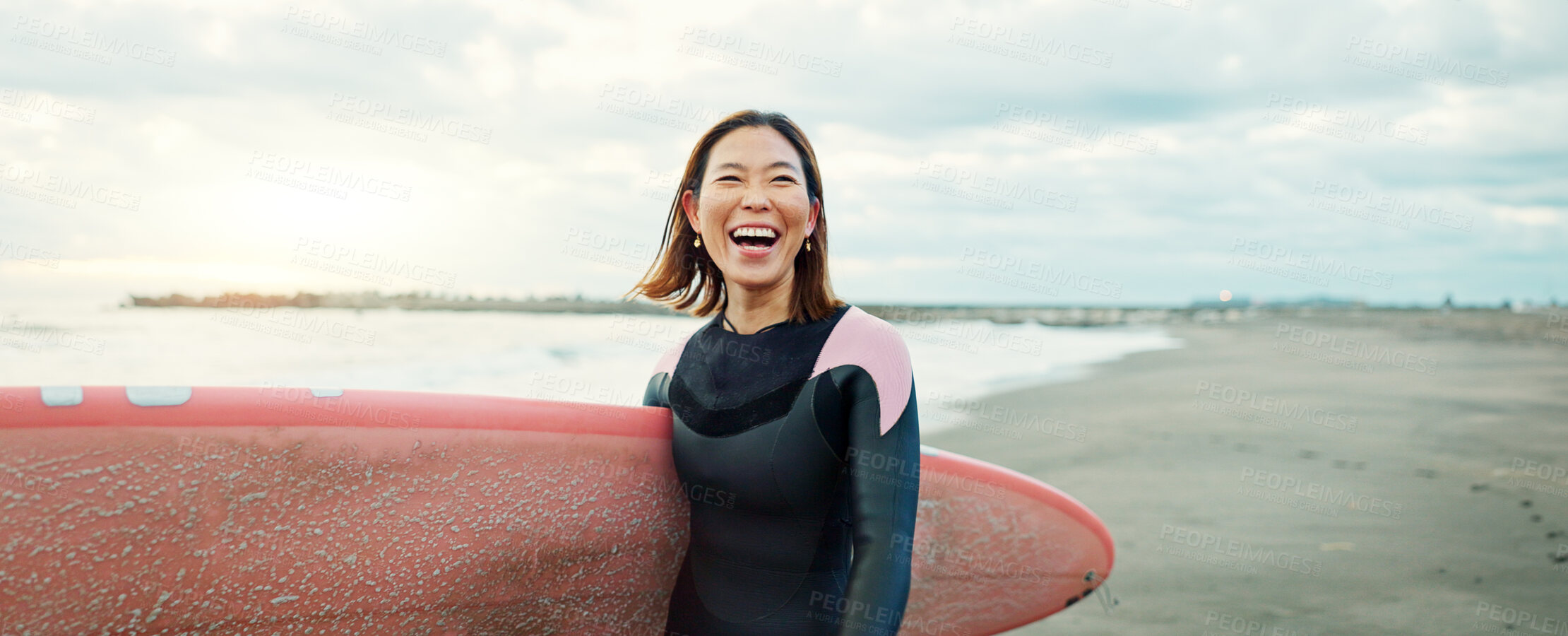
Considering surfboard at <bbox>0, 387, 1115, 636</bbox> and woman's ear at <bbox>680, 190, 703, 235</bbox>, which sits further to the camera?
woman's ear at <bbox>680, 190, 703, 235</bbox>

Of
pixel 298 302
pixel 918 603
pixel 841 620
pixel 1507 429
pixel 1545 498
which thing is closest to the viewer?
pixel 841 620

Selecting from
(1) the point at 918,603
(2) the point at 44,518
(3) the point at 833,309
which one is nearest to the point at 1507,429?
(1) the point at 918,603

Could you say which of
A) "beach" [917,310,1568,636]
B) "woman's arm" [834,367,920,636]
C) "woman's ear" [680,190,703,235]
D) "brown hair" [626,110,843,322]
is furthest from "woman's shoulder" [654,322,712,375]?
"beach" [917,310,1568,636]

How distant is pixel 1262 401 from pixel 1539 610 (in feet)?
19.3

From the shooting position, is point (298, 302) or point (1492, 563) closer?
point (1492, 563)

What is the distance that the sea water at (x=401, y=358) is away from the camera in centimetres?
782

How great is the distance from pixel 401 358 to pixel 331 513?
9.30 meters

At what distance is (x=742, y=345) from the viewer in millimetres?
1544

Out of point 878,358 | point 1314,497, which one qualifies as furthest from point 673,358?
point 1314,497

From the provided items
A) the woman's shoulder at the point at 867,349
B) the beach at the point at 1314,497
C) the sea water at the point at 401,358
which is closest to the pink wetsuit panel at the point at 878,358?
the woman's shoulder at the point at 867,349

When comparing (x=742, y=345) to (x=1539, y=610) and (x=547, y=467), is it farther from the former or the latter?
(x=1539, y=610)

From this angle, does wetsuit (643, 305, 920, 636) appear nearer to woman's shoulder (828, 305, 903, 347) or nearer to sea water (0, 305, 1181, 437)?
woman's shoulder (828, 305, 903, 347)

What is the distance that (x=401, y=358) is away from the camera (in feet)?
33.5

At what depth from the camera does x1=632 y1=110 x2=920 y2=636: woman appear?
134cm
